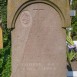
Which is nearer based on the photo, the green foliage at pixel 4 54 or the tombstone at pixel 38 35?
the tombstone at pixel 38 35

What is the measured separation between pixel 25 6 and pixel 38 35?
21.7 inches

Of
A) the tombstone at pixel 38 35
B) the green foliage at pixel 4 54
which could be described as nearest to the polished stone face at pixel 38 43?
the tombstone at pixel 38 35

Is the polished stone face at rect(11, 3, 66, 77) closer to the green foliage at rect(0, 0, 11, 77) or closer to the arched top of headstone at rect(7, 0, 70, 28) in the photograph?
the arched top of headstone at rect(7, 0, 70, 28)

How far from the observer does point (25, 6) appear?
21.9 feet

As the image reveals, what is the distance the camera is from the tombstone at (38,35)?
666 cm

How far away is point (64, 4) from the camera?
6.62 metres

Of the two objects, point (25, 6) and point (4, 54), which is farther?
point (4, 54)

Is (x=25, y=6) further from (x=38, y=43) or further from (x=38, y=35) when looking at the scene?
(x=38, y=43)

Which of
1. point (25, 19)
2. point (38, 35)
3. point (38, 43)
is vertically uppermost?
point (25, 19)

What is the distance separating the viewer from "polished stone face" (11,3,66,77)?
670 cm

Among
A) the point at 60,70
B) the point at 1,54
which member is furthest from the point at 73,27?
the point at 60,70

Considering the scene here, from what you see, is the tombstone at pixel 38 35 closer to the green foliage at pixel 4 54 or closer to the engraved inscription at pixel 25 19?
the engraved inscription at pixel 25 19

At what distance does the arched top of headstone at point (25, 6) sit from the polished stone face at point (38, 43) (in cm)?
7

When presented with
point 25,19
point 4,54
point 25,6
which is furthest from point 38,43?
point 4,54
